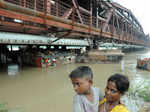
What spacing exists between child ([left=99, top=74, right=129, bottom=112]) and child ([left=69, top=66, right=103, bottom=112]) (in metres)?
0.09

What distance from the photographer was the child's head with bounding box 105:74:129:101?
3.39 feet

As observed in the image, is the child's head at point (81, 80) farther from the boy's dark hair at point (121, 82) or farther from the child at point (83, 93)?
the boy's dark hair at point (121, 82)

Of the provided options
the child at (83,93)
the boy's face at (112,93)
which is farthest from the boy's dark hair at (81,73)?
the boy's face at (112,93)

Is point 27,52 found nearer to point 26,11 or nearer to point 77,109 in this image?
point 26,11

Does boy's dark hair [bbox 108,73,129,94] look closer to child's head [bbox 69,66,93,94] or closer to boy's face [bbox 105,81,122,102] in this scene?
boy's face [bbox 105,81,122,102]

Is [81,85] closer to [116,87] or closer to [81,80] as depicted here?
[81,80]

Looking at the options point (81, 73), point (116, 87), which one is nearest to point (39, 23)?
point (81, 73)

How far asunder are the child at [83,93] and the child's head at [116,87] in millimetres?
125

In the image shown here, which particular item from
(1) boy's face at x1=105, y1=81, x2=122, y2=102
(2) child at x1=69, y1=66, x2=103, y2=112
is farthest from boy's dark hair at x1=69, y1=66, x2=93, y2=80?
(1) boy's face at x1=105, y1=81, x2=122, y2=102

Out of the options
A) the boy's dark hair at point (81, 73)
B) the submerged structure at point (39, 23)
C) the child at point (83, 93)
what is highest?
the submerged structure at point (39, 23)

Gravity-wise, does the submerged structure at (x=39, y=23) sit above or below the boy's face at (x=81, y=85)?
above

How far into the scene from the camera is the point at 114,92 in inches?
41.3

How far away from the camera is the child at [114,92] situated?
3.40 feet

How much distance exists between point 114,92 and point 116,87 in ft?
0.17
